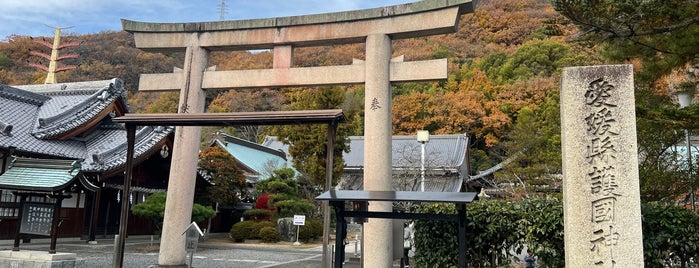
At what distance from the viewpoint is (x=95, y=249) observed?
15031 millimetres

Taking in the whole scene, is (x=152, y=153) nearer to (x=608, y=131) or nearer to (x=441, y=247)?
(x=441, y=247)

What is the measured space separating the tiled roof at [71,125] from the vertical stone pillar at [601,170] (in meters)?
14.6

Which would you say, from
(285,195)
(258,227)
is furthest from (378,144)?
(285,195)

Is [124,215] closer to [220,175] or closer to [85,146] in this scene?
[85,146]

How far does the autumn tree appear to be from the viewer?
842 inches

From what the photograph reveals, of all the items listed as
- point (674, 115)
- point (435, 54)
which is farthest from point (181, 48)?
point (435, 54)

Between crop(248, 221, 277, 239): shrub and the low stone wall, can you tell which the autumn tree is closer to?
crop(248, 221, 277, 239): shrub

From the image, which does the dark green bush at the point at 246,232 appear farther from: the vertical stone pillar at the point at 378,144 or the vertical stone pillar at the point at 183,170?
the vertical stone pillar at the point at 378,144

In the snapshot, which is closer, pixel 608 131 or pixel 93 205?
pixel 608 131

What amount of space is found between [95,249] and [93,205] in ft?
10.3

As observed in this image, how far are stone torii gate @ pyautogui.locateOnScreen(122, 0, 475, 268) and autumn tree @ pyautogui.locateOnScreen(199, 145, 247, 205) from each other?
11.2 metres

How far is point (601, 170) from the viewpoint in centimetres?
561

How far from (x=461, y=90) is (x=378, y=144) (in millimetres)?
33176

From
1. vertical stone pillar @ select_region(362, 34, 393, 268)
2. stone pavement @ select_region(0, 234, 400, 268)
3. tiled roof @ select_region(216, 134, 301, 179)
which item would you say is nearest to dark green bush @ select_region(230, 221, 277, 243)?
stone pavement @ select_region(0, 234, 400, 268)
